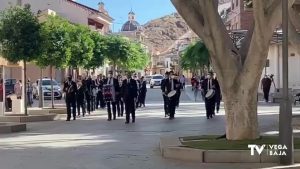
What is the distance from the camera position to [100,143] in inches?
578

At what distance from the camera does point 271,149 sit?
423 inches

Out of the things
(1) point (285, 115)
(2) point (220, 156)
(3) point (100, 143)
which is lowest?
(3) point (100, 143)

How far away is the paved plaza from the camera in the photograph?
11.2 m

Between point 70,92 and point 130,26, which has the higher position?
point 130,26

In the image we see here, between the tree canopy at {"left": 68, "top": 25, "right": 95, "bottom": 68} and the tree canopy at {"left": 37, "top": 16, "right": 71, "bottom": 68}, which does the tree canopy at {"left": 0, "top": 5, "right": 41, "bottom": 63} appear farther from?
the tree canopy at {"left": 68, "top": 25, "right": 95, "bottom": 68}

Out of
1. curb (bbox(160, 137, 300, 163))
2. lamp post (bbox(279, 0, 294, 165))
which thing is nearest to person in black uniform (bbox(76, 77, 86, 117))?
curb (bbox(160, 137, 300, 163))

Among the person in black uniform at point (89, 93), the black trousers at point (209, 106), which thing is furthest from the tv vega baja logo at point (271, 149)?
the person in black uniform at point (89, 93)

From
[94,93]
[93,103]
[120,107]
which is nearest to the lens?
[120,107]

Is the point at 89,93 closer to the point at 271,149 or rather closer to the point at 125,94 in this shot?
the point at 125,94

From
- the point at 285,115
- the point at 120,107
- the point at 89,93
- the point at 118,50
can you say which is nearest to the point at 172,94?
the point at 120,107

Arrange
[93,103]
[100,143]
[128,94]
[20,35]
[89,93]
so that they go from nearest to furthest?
[100,143] → [128,94] → [20,35] → [89,93] → [93,103]

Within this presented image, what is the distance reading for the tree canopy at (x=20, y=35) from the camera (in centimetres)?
2238

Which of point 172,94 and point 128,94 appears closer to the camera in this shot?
point 128,94

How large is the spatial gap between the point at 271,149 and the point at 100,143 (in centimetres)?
521
